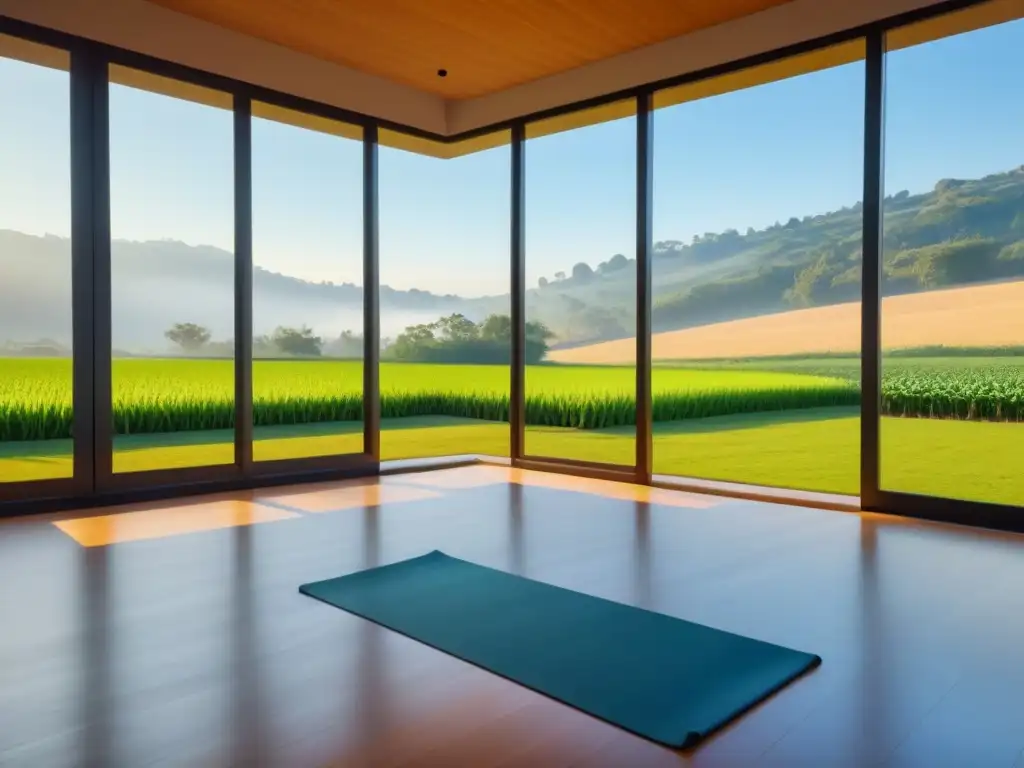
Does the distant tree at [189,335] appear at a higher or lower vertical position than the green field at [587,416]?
higher

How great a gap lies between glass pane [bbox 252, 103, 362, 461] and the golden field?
8.01 ft

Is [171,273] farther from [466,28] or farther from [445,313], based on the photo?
[445,313]

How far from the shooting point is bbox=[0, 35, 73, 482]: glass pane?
14.8 feet

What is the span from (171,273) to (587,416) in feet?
15.2

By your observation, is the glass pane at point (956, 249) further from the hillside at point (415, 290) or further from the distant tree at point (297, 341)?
the distant tree at point (297, 341)

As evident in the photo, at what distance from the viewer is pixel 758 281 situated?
9.20 m

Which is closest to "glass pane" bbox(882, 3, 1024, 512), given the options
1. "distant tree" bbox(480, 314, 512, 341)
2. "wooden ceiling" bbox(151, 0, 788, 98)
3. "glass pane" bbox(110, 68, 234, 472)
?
"wooden ceiling" bbox(151, 0, 788, 98)

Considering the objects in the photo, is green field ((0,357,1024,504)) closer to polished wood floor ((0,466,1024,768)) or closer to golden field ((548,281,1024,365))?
golden field ((548,281,1024,365))

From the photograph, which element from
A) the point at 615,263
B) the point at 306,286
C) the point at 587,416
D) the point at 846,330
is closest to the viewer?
the point at 306,286

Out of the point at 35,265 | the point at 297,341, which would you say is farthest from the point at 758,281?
the point at 35,265

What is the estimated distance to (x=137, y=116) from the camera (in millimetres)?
4988

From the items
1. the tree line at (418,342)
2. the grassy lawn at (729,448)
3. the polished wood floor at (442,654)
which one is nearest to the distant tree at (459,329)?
the tree line at (418,342)

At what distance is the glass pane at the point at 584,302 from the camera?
7707 mm

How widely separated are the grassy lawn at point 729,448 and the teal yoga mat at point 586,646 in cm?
269
